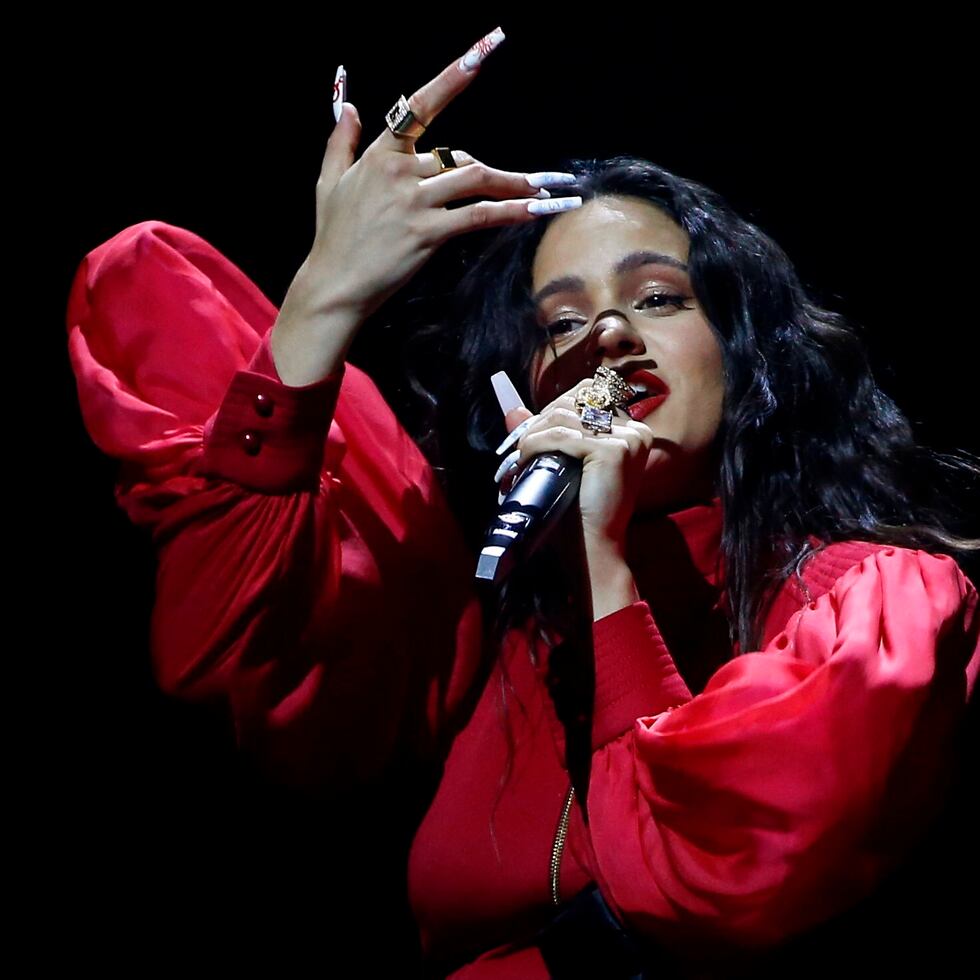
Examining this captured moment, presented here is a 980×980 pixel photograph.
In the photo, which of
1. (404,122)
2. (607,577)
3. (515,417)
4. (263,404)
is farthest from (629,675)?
(404,122)

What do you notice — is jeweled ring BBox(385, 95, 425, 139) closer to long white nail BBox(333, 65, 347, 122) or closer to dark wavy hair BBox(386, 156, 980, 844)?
long white nail BBox(333, 65, 347, 122)

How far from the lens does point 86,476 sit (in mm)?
1507

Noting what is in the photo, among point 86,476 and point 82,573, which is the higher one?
point 86,476

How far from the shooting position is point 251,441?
109 cm

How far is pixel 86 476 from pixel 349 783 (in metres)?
0.55

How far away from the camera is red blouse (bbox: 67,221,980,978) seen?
3.17 feet

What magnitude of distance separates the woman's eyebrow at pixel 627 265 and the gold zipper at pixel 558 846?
0.58 metres

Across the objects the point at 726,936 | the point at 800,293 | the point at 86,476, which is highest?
the point at 86,476

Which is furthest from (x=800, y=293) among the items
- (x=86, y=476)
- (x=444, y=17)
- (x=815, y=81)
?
(x=86, y=476)

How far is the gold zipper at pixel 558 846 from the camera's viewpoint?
1.16 metres

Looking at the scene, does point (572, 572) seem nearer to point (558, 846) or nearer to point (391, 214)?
point (558, 846)

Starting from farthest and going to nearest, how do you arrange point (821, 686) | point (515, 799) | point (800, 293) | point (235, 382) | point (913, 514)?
point (800, 293)
point (913, 514)
point (515, 799)
point (235, 382)
point (821, 686)

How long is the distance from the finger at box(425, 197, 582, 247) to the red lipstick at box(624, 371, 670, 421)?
23cm

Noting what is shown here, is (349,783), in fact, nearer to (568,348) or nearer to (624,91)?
(568,348)
